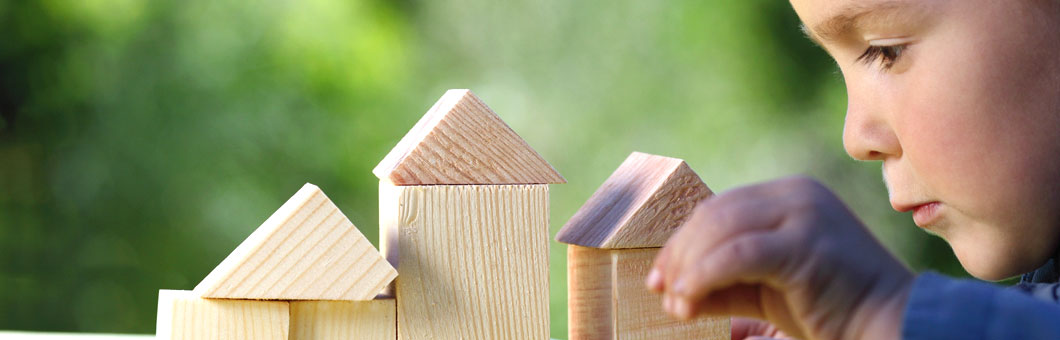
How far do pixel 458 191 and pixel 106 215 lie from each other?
5.06 feet

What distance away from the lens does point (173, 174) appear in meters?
1.90

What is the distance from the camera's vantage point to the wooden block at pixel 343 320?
0.54 m

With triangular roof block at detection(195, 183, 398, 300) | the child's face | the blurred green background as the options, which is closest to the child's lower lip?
the child's face

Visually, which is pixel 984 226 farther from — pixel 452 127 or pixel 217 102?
pixel 217 102

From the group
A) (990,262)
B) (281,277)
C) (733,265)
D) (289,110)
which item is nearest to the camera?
(733,265)

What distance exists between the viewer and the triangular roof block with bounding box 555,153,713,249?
0.60 metres

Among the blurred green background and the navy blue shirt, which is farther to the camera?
the blurred green background

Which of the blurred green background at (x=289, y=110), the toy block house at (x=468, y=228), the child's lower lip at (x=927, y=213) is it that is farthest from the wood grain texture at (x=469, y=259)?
the blurred green background at (x=289, y=110)

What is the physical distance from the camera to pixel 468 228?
0.56 m

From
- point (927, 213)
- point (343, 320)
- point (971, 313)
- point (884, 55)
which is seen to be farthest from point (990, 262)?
point (343, 320)

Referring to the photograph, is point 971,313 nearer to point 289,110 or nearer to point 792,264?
point 792,264

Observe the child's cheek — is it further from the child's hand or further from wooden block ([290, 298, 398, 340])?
wooden block ([290, 298, 398, 340])

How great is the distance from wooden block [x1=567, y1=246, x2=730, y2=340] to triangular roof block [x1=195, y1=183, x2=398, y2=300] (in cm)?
14

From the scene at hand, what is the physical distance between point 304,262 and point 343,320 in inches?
1.7
